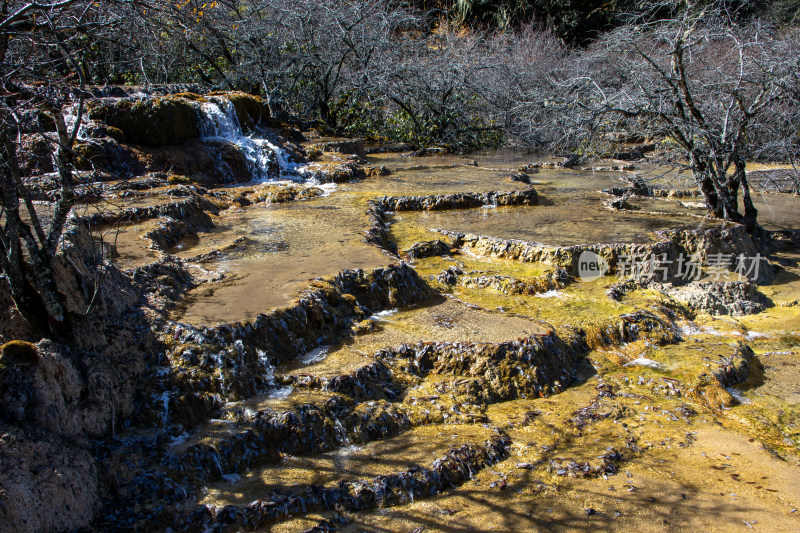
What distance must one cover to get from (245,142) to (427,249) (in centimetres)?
547

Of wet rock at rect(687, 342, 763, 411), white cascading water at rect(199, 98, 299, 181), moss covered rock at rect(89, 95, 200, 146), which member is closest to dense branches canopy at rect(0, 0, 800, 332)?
moss covered rock at rect(89, 95, 200, 146)

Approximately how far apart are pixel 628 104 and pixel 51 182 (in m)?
7.54

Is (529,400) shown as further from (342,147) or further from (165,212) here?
(342,147)

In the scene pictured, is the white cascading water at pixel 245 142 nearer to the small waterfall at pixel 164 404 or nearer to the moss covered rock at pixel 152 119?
the moss covered rock at pixel 152 119

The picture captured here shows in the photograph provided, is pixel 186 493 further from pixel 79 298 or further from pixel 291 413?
pixel 79 298

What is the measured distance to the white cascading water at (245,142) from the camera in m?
10.7

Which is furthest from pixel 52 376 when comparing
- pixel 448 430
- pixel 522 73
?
pixel 522 73

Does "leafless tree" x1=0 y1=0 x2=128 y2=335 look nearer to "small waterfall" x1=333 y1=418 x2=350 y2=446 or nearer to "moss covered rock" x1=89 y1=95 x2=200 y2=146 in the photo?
"small waterfall" x1=333 y1=418 x2=350 y2=446

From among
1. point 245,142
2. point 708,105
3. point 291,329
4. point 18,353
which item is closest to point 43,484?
point 18,353

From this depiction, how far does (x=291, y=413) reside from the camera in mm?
3779

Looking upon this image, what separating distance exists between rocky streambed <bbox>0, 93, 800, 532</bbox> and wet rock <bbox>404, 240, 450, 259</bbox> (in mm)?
36

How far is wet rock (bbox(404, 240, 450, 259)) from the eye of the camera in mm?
7094

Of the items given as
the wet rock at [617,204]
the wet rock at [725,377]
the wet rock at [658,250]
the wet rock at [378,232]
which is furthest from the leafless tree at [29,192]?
the wet rock at [617,204]

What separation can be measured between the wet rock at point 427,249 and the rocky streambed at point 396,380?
0.12 ft
